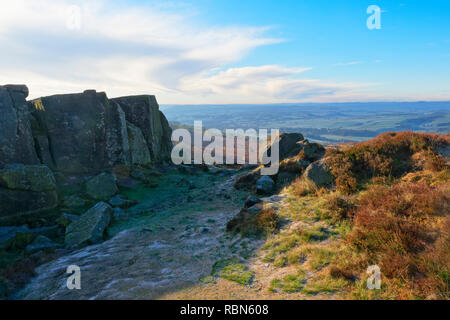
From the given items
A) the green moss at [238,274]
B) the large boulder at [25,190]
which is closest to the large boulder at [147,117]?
the large boulder at [25,190]

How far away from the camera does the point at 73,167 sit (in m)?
20.8

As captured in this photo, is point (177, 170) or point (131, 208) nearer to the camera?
point (131, 208)

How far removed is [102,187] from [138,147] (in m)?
8.17

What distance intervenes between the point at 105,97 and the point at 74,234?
575 inches

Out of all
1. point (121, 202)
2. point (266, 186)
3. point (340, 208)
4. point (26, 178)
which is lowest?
point (121, 202)

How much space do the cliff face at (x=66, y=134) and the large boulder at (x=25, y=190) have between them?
15 centimetres

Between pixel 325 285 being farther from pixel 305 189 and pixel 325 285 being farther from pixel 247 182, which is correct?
pixel 247 182

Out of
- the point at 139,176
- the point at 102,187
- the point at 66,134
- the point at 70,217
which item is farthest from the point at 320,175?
the point at 66,134

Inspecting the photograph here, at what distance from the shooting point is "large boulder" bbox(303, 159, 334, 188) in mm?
12305

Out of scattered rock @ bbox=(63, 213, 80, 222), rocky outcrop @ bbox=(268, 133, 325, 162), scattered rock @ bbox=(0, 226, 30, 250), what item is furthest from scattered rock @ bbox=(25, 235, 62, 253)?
rocky outcrop @ bbox=(268, 133, 325, 162)

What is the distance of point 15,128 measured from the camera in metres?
17.8

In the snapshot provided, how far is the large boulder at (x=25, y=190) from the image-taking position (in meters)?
14.5
